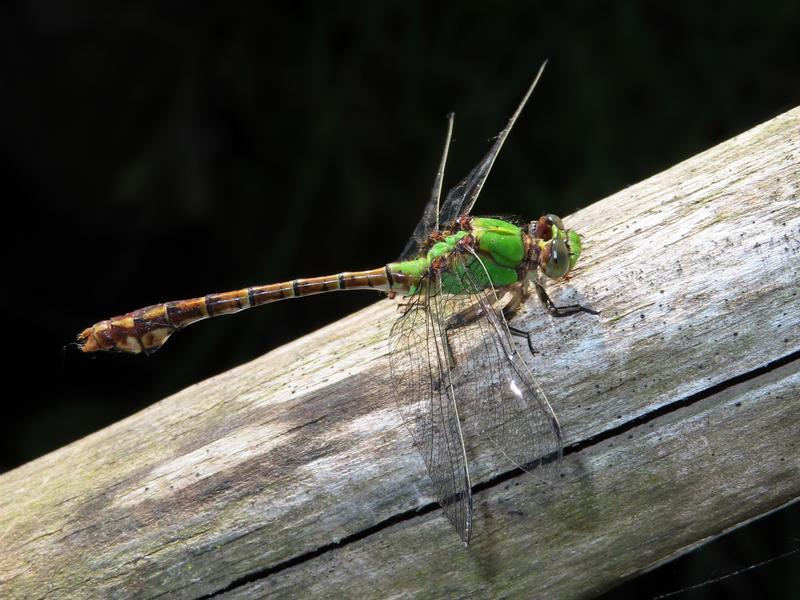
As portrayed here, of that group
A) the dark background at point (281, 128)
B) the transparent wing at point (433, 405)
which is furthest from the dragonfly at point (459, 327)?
the dark background at point (281, 128)

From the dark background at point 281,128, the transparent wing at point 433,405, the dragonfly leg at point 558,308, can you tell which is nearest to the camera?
the transparent wing at point 433,405

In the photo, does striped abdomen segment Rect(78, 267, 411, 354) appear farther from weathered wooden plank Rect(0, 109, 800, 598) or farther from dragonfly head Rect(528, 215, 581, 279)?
weathered wooden plank Rect(0, 109, 800, 598)

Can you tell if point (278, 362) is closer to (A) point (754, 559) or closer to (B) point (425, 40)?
(A) point (754, 559)

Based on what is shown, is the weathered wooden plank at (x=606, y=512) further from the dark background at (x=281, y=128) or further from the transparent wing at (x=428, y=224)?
the dark background at (x=281, y=128)

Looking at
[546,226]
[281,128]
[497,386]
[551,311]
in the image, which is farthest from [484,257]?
[281,128]

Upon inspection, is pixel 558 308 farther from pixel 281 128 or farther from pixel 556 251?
pixel 281 128

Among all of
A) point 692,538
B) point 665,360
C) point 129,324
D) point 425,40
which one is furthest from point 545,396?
point 425,40

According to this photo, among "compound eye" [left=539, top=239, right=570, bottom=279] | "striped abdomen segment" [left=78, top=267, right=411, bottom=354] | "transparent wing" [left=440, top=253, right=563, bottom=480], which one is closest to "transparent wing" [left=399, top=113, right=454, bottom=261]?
"striped abdomen segment" [left=78, top=267, right=411, bottom=354]

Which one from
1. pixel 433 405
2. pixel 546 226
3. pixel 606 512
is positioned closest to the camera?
pixel 606 512
